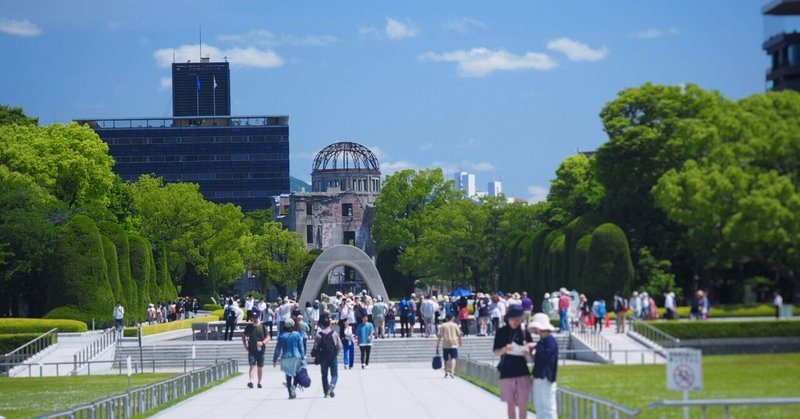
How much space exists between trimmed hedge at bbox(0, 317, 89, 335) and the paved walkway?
17521 millimetres

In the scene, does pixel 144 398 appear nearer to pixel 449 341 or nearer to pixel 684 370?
pixel 449 341

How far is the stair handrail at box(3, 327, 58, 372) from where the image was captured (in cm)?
4966

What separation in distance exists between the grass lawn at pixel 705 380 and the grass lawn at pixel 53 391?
37.2 ft

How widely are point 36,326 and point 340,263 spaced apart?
1007 inches

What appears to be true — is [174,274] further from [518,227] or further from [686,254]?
[686,254]

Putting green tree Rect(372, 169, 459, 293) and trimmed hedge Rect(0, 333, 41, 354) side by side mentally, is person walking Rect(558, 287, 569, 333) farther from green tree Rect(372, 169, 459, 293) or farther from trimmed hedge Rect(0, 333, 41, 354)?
green tree Rect(372, 169, 459, 293)

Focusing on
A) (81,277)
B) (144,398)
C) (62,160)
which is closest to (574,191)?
(62,160)

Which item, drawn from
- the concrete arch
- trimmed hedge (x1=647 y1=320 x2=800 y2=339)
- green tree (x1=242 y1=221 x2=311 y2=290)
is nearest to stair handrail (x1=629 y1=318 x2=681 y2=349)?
trimmed hedge (x1=647 y1=320 x2=800 y2=339)

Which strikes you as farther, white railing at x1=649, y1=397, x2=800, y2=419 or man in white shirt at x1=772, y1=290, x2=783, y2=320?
man in white shirt at x1=772, y1=290, x2=783, y2=320

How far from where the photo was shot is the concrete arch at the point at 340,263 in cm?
7494

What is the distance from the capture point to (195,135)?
616ft

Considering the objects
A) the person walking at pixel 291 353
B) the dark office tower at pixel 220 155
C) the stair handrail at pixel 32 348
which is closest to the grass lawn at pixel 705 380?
the person walking at pixel 291 353

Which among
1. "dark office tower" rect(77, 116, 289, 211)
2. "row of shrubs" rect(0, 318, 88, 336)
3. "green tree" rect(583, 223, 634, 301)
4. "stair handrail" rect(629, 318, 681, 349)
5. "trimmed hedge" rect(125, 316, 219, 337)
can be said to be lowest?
"stair handrail" rect(629, 318, 681, 349)

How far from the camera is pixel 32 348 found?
2041 inches
